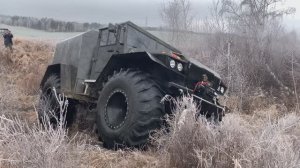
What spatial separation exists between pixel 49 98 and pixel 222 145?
643 cm

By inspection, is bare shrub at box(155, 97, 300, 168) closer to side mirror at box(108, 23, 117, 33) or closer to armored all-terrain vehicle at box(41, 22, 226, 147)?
armored all-terrain vehicle at box(41, 22, 226, 147)

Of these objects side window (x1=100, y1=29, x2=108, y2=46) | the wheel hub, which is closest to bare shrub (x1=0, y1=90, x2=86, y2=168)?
the wheel hub

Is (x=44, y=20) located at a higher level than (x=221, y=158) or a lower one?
Answer: higher

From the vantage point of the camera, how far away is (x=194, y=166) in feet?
17.7

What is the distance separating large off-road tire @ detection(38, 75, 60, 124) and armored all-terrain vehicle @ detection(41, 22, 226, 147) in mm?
498

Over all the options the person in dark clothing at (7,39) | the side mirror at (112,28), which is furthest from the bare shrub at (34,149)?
the person in dark clothing at (7,39)

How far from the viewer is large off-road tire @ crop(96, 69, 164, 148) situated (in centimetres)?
688

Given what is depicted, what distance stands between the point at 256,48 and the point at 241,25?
464 cm

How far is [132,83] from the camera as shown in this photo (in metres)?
7.26

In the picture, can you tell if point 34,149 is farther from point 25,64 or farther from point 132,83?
point 25,64

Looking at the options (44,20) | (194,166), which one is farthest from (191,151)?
(44,20)

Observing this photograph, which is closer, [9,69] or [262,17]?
[9,69]

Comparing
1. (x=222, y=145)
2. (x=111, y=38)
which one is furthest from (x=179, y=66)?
(x=222, y=145)

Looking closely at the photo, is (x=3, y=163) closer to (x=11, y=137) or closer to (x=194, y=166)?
(x=11, y=137)
